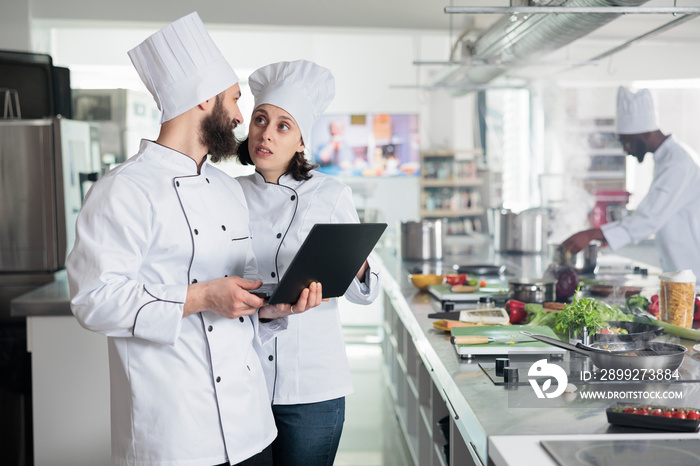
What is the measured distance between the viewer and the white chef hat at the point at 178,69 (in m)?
1.60

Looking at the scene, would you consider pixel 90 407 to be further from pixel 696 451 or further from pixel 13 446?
pixel 696 451

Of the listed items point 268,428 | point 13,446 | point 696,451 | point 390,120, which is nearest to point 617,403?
point 696,451

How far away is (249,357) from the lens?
1.68m

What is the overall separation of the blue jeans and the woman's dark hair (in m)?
0.64

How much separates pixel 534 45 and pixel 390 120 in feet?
13.4

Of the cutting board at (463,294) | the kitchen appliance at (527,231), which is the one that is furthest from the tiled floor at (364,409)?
the kitchen appliance at (527,231)

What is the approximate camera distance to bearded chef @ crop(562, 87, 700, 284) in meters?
3.47

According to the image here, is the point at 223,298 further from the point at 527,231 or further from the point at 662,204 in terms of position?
the point at 527,231

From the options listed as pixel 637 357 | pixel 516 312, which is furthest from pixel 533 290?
pixel 637 357

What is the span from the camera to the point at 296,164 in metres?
→ 2.04

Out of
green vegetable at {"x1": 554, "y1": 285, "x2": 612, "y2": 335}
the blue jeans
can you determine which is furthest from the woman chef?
green vegetable at {"x1": 554, "y1": 285, "x2": 612, "y2": 335}

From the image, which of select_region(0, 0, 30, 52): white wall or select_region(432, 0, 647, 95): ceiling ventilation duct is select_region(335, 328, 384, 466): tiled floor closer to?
select_region(432, 0, 647, 95): ceiling ventilation duct

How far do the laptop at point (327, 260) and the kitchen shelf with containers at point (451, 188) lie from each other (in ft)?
20.1

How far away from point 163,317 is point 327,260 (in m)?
0.38
